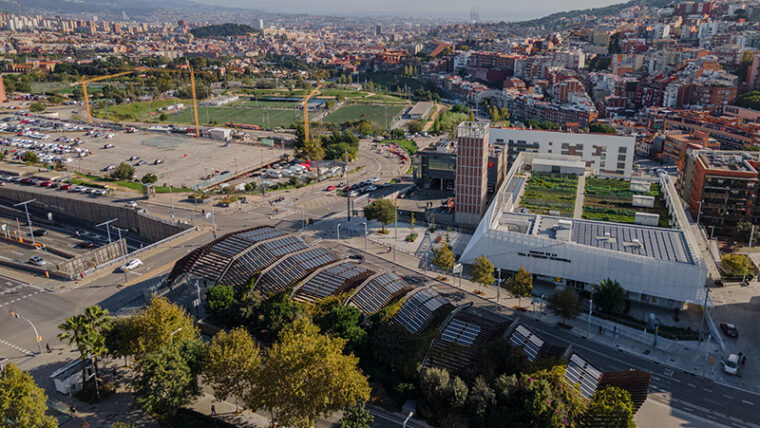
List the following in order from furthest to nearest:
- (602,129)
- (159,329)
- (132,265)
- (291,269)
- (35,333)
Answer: (602,129) → (132,265) → (291,269) → (35,333) → (159,329)

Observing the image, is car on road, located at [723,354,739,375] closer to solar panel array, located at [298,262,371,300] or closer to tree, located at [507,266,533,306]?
tree, located at [507,266,533,306]

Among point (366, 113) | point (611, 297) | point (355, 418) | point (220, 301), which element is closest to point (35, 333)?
point (220, 301)

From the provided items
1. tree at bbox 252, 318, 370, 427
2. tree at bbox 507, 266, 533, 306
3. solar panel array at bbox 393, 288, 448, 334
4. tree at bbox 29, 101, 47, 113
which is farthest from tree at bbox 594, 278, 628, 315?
tree at bbox 29, 101, 47, 113

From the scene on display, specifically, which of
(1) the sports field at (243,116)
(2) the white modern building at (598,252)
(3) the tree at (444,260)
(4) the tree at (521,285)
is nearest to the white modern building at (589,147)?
(2) the white modern building at (598,252)

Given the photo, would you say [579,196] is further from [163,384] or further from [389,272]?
[163,384]

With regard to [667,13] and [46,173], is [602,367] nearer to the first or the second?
[46,173]

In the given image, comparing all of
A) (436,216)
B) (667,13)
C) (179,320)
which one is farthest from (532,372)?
(667,13)

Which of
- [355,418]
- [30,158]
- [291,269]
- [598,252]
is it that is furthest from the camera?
[30,158]
